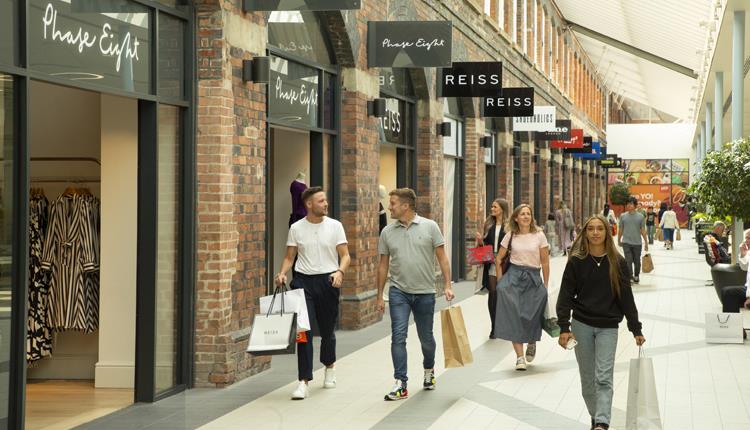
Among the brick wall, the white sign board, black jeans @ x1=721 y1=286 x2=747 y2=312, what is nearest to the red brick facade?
the brick wall

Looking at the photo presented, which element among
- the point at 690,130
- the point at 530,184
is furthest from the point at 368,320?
the point at 690,130

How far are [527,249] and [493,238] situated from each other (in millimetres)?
2011

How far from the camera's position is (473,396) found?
9.16 metres

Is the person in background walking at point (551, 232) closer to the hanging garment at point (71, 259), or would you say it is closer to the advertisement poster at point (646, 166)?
the hanging garment at point (71, 259)

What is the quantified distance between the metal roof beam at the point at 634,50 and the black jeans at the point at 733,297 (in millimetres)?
28111

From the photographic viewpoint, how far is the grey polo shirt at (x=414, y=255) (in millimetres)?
9156

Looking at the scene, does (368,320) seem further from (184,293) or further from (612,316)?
(612,316)

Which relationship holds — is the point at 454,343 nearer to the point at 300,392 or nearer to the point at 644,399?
the point at 300,392

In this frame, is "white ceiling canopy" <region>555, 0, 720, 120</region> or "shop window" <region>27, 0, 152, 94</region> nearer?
"shop window" <region>27, 0, 152, 94</region>

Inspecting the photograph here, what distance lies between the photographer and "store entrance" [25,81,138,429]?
921cm

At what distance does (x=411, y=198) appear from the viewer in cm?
922

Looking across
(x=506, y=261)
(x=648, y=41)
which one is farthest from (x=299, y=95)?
(x=648, y=41)

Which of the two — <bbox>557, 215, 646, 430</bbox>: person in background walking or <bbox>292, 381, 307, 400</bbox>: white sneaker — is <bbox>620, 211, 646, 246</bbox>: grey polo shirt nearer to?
<bbox>292, 381, 307, 400</bbox>: white sneaker

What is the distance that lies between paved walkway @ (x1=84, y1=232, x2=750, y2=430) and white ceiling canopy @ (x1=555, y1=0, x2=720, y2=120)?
10580mm
